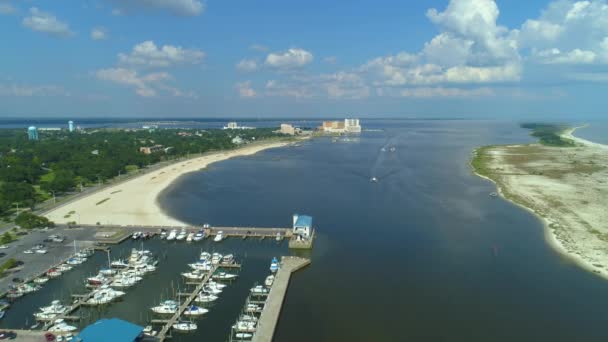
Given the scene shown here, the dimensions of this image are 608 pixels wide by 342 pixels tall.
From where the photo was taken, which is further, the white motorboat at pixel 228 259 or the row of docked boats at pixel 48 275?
the white motorboat at pixel 228 259

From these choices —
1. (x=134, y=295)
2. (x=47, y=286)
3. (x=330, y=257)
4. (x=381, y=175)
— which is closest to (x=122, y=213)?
(x=47, y=286)

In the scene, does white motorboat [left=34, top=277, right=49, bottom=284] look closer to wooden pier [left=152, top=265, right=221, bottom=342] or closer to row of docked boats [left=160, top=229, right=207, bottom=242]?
row of docked boats [left=160, top=229, right=207, bottom=242]

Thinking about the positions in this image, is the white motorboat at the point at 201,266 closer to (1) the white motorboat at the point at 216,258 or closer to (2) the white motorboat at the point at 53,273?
(1) the white motorboat at the point at 216,258

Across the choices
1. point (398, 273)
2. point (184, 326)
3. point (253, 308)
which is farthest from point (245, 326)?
point (398, 273)

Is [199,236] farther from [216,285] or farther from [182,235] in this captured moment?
[216,285]

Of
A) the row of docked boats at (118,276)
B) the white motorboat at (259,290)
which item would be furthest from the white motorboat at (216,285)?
the row of docked boats at (118,276)

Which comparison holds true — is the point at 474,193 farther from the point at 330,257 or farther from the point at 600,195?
the point at 330,257
